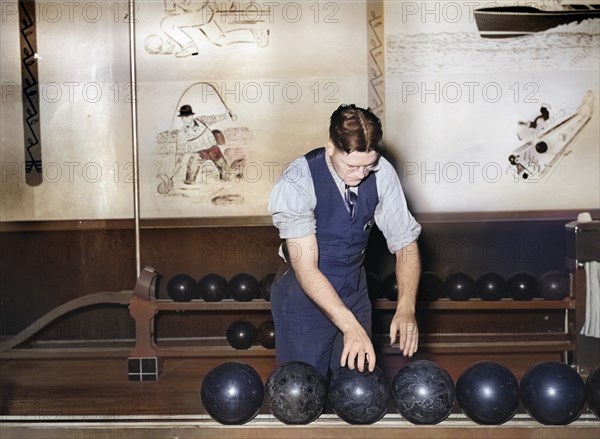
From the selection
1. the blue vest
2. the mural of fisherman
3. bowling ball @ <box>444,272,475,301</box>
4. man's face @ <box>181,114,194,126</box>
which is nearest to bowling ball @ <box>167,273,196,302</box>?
the mural of fisherman

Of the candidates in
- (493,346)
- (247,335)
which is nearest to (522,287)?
(493,346)

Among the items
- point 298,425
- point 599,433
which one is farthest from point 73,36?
point 599,433

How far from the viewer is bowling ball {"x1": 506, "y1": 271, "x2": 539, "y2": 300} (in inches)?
209

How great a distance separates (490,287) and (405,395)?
8.96 ft

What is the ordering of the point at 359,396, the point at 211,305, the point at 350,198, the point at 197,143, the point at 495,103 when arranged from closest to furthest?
1. the point at 359,396
2. the point at 350,198
3. the point at 211,305
4. the point at 495,103
5. the point at 197,143

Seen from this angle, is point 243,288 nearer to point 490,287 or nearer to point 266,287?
point 266,287

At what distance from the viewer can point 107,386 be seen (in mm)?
4957

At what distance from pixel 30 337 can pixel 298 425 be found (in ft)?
10.9

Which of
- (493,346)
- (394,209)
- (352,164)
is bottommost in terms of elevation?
(493,346)

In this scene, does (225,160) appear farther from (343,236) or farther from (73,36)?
(343,236)

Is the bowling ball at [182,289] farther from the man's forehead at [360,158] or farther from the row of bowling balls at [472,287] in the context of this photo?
the man's forehead at [360,158]

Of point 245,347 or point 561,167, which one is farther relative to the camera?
point 561,167

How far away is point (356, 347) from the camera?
2758 millimetres

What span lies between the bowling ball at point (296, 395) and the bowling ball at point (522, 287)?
2.83m
